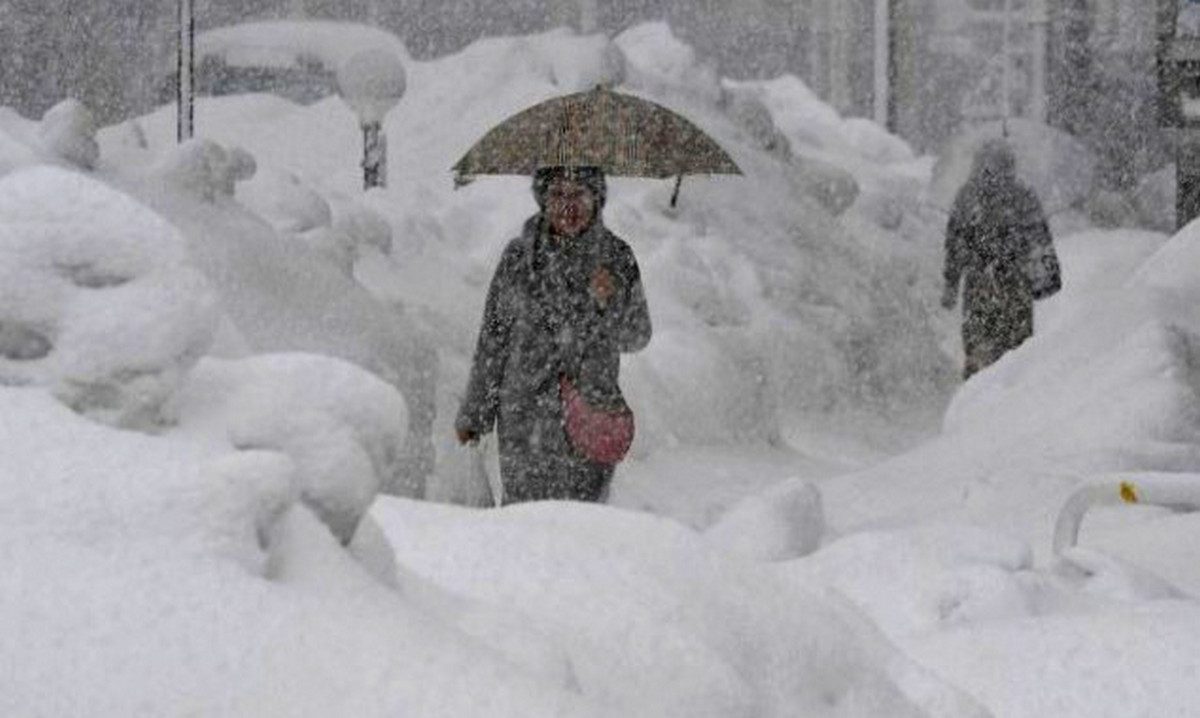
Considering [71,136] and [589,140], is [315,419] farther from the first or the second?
[71,136]

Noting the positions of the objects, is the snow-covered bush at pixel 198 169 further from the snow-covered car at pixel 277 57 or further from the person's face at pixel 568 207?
the snow-covered car at pixel 277 57

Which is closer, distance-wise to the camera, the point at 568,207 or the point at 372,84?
the point at 568,207

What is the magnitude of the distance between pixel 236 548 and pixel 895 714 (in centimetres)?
132

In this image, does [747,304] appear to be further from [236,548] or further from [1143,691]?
[236,548]

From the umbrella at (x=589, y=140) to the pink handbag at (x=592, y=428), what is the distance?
138 cm

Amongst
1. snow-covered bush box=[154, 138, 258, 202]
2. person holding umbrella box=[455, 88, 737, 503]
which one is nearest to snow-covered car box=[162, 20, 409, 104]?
snow-covered bush box=[154, 138, 258, 202]

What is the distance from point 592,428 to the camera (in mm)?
7047

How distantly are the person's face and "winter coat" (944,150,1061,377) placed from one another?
5.68 meters

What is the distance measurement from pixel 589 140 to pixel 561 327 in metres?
1.50

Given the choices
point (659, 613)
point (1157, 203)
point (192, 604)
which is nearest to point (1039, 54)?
point (1157, 203)

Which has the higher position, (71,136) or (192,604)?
(192,604)

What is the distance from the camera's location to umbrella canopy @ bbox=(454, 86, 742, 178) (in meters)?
8.43

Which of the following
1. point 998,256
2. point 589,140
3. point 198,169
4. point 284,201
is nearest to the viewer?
point 589,140

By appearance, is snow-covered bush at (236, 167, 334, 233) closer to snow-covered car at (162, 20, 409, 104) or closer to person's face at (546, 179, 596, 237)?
person's face at (546, 179, 596, 237)
